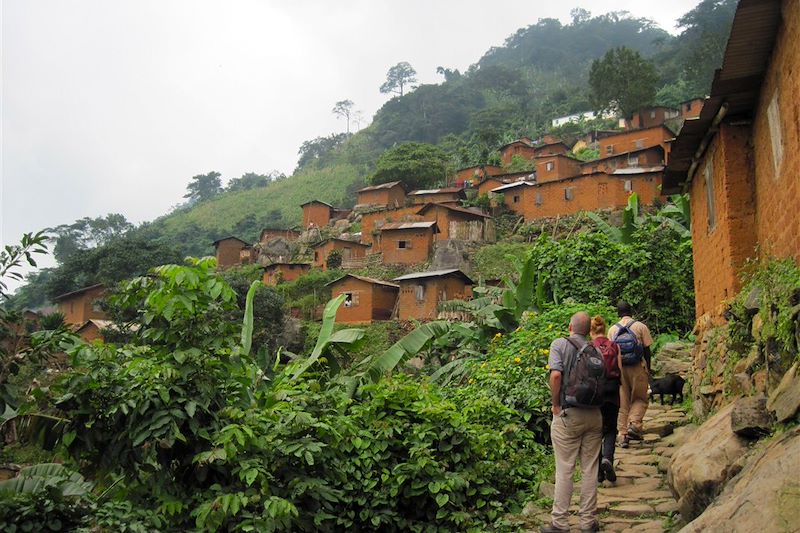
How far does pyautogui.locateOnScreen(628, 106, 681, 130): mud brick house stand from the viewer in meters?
58.3

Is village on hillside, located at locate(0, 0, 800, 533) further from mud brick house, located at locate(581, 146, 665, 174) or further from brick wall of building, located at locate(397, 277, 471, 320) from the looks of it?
mud brick house, located at locate(581, 146, 665, 174)

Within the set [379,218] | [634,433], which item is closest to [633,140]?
[379,218]

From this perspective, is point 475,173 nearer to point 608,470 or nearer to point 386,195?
point 386,195

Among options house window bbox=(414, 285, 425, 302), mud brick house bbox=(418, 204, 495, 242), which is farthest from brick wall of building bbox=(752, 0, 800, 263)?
mud brick house bbox=(418, 204, 495, 242)

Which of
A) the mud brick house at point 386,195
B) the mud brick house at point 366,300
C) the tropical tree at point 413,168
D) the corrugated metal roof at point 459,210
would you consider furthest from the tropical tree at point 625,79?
the mud brick house at point 366,300

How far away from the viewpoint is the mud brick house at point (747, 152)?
254 inches

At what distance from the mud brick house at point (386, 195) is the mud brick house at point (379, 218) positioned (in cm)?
354

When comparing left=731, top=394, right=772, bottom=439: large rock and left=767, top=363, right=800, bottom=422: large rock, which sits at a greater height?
left=767, top=363, right=800, bottom=422: large rock

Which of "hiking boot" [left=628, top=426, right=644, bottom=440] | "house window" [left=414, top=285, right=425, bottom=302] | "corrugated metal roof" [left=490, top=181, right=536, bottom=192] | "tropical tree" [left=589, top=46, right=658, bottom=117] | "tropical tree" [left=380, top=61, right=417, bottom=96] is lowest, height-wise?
"hiking boot" [left=628, top=426, right=644, bottom=440]

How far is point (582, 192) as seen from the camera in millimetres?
45000

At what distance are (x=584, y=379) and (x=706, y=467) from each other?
3.86 ft

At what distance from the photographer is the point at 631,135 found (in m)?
54.2

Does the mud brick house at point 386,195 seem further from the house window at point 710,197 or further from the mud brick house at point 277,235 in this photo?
the house window at point 710,197

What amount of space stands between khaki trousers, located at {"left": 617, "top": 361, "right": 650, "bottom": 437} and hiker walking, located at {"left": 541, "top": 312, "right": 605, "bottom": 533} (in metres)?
2.55
